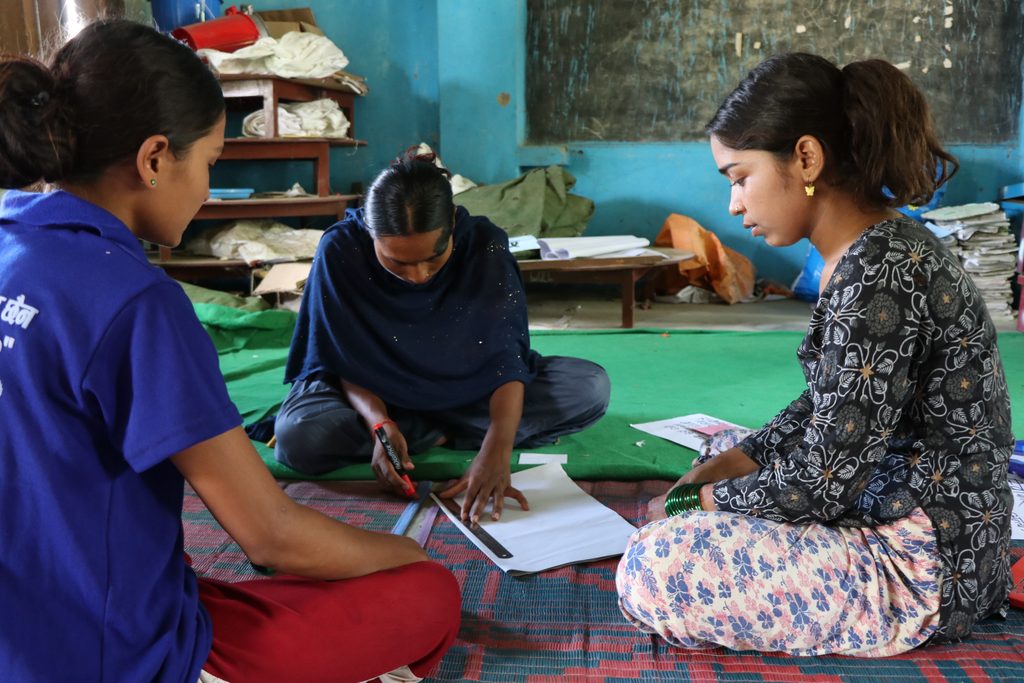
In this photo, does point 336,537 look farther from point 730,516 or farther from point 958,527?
point 958,527

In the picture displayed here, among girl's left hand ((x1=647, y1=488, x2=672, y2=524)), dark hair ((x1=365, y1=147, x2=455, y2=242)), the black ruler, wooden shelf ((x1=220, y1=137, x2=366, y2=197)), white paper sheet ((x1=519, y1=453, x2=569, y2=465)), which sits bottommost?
white paper sheet ((x1=519, y1=453, x2=569, y2=465))

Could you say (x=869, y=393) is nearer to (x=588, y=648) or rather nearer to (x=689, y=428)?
(x=588, y=648)

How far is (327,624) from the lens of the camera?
124 centimetres

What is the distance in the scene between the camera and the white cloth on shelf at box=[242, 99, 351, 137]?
4887mm

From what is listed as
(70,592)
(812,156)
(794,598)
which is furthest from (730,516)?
(70,592)

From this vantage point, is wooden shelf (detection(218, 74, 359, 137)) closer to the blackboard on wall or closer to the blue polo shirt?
the blackboard on wall

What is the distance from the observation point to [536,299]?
5.55m

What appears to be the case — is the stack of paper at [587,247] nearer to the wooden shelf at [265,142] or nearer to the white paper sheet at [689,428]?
the wooden shelf at [265,142]

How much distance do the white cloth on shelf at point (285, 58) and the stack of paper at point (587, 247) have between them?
152 cm

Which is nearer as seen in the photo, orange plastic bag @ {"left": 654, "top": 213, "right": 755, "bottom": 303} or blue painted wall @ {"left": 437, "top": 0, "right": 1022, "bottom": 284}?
orange plastic bag @ {"left": 654, "top": 213, "right": 755, "bottom": 303}

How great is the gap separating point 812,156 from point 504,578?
3.15 ft

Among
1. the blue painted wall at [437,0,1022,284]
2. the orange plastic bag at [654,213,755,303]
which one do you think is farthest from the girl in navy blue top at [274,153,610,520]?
the blue painted wall at [437,0,1022,284]

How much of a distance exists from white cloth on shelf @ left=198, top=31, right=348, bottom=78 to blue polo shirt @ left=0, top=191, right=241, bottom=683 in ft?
13.0

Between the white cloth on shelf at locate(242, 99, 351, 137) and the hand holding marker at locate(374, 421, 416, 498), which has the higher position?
the white cloth on shelf at locate(242, 99, 351, 137)
